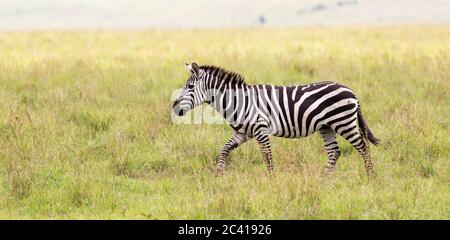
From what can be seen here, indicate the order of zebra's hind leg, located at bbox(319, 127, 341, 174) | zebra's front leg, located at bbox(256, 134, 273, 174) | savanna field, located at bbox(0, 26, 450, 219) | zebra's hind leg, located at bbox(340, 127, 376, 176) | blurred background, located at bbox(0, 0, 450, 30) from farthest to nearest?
blurred background, located at bbox(0, 0, 450, 30), zebra's hind leg, located at bbox(319, 127, 341, 174), zebra's hind leg, located at bbox(340, 127, 376, 176), zebra's front leg, located at bbox(256, 134, 273, 174), savanna field, located at bbox(0, 26, 450, 219)

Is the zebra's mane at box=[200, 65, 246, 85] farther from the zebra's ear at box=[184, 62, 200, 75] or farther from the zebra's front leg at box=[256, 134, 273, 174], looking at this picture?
the zebra's front leg at box=[256, 134, 273, 174]

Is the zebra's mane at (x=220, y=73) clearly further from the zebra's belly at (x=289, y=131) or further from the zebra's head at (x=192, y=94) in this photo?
the zebra's belly at (x=289, y=131)

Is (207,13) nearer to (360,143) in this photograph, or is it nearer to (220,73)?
(220,73)

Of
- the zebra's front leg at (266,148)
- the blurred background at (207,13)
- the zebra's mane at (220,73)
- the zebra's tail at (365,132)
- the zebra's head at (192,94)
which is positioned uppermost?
the blurred background at (207,13)

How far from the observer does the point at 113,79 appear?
51.0 feet

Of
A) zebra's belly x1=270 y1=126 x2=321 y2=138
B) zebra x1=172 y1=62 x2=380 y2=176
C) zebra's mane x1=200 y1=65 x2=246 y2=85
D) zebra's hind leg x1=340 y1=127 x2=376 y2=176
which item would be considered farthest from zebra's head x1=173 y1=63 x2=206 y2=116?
zebra's hind leg x1=340 y1=127 x2=376 y2=176

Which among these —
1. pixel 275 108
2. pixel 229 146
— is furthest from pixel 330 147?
pixel 229 146

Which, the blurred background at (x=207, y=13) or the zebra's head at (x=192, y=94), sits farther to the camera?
the blurred background at (x=207, y=13)

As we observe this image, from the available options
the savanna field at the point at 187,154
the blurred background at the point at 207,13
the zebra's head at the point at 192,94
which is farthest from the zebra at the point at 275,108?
the blurred background at the point at 207,13

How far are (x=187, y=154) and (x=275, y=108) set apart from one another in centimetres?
167

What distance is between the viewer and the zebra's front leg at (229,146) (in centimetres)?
843

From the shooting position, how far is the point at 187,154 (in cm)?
932

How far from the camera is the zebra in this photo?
322 inches
